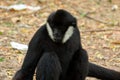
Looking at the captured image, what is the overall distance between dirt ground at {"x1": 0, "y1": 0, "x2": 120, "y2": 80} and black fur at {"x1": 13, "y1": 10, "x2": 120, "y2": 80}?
882 millimetres

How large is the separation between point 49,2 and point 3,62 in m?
5.18

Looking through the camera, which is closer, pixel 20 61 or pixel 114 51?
pixel 20 61

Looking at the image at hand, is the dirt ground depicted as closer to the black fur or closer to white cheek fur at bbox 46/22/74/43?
the black fur

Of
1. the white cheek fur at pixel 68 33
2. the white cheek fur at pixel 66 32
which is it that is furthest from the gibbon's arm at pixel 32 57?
the white cheek fur at pixel 68 33

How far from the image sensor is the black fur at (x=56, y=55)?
260 inches

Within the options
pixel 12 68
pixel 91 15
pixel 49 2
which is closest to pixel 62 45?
pixel 12 68

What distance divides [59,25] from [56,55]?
465 mm

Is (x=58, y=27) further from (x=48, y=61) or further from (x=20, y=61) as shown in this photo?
(x=20, y=61)

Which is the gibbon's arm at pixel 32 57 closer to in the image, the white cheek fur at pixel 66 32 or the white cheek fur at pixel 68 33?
the white cheek fur at pixel 66 32

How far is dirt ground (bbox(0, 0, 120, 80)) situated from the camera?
8.72 metres

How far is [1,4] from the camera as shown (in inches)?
489

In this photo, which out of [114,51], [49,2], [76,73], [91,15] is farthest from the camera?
[49,2]

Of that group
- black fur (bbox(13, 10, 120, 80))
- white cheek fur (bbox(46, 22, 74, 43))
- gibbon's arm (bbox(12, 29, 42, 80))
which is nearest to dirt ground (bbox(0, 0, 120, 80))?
gibbon's arm (bbox(12, 29, 42, 80))

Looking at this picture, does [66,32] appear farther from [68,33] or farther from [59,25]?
[59,25]
